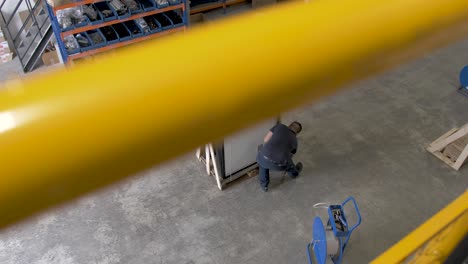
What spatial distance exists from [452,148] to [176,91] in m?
7.24

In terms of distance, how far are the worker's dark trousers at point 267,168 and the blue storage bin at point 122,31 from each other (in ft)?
11.3

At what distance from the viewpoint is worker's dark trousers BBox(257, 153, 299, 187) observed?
5.72m

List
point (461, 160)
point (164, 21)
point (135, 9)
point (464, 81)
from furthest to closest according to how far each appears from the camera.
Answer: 1. point (464, 81)
2. point (164, 21)
3. point (135, 9)
4. point (461, 160)

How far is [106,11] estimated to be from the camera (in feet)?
23.3

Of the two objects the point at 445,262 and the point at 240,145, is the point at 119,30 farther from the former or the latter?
the point at 445,262

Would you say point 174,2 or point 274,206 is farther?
point 174,2

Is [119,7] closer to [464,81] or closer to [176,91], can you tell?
[464,81]

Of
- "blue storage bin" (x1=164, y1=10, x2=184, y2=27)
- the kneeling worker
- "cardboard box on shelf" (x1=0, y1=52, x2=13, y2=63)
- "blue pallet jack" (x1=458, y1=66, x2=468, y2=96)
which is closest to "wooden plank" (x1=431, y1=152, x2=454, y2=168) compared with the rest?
"blue pallet jack" (x1=458, y1=66, x2=468, y2=96)

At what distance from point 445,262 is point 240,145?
14.2 ft

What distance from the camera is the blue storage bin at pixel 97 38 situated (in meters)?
6.90

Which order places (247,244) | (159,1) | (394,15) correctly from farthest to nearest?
(159,1), (247,244), (394,15)

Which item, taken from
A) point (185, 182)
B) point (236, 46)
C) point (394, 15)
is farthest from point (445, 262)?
point (185, 182)

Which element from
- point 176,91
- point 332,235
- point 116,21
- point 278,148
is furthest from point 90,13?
point 176,91

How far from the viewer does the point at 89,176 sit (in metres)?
0.37
